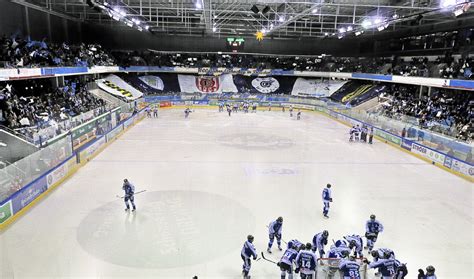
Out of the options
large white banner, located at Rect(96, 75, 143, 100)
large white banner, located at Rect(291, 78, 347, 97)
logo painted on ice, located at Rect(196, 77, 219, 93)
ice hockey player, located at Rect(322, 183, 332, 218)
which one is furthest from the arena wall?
large white banner, located at Rect(291, 78, 347, 97)

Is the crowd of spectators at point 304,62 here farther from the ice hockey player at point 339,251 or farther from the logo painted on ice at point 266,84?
the ice hockey player at point 339,251

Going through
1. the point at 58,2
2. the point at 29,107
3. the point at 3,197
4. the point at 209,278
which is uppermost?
the point at 58,2

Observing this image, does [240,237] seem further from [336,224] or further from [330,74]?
[330,74]

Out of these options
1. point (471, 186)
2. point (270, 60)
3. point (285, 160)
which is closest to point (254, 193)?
point (285, 160)

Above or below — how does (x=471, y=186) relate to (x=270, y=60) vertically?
below

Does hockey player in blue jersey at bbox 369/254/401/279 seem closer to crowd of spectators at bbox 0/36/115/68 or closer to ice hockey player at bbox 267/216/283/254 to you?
ice hockey player at bbox 267/216/283/254

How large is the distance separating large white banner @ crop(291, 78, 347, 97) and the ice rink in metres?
23.7

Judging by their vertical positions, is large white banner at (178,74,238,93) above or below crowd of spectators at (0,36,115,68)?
below

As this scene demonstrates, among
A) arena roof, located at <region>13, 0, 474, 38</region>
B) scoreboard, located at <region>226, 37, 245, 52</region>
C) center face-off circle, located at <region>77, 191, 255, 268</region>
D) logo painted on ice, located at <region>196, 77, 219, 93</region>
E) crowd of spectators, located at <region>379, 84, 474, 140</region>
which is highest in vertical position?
arena roof, located at <region>13, 0, 474, 38</region>

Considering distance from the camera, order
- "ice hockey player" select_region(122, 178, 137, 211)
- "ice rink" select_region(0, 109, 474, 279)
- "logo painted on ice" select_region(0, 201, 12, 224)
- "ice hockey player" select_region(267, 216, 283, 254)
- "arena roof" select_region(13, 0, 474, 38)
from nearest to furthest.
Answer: "ice rink" select_region(0, 109, 474, 279), "ice hockey player" select_region(267, 216, 283, 254), "logo painted on ice" select_region(0, 201, 12, 224), "ice hockey player" select_region(122, 178, 137, 211), "arena roof" select_region(13, 0, 474, 38)

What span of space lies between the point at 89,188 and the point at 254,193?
245 inches

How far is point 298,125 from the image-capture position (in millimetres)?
28562

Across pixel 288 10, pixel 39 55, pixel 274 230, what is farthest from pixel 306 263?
pixel 288 10

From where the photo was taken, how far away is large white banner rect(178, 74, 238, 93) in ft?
147
